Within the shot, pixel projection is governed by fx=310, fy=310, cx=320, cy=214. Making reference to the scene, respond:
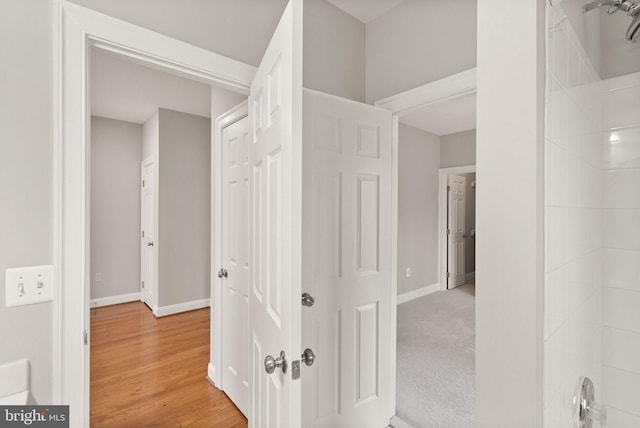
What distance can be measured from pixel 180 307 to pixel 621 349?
4309 mm

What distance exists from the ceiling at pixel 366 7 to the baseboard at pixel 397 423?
2657 millimetres


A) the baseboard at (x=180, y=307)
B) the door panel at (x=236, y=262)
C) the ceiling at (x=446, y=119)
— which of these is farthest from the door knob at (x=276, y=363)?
the baseboard at (x=180, y=307)

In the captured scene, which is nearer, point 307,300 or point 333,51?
point 307,300

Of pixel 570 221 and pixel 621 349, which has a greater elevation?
pixel 570 221

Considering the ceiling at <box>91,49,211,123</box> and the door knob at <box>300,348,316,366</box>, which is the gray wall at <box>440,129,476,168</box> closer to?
the ceiling at <box>91,49,211,123</box>

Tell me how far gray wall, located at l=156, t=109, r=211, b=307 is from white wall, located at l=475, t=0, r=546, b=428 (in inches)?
159

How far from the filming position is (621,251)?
131 cm

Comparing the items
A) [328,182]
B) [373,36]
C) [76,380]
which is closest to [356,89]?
[373,36]

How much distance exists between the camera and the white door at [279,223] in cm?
93

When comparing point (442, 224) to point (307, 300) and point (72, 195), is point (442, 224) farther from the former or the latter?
point (72, 195)

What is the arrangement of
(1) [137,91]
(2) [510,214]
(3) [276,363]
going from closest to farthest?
(2) [510,214] → (3) [276,363] → (1) [137,91]

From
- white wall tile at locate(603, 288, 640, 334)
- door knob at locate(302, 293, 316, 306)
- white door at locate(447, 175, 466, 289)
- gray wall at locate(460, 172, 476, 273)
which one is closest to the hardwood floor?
door knob at locate(302, 293, 316, 306)

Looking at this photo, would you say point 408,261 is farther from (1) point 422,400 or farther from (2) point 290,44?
(2) point 290,44

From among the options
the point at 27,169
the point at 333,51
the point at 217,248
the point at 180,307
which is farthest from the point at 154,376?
the point at 333,51
